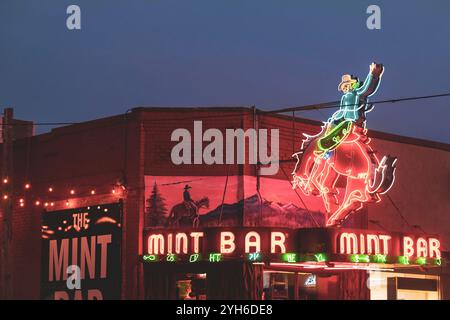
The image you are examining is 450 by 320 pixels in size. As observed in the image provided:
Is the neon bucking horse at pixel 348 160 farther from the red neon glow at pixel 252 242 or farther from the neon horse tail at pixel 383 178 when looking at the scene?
the red neon glow at pixel 252 242

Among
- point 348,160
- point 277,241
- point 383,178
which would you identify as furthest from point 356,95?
point 277,241

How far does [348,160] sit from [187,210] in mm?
4677

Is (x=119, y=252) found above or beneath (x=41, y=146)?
beneath

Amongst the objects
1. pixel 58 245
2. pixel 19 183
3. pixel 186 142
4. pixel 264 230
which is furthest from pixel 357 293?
pixel 19 183

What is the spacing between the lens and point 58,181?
96.8 ft

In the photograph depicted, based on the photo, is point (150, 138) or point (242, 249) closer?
point (242, 249)

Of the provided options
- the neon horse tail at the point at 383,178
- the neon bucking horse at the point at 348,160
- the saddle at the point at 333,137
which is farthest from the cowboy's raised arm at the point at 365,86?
the neon horse tail at the point at 383,178

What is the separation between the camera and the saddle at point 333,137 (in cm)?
2620

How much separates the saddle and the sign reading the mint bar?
5982 mm

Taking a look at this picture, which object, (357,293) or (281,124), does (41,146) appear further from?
(357,293)

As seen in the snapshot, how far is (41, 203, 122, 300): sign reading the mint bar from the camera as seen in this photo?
2761 centimetres
